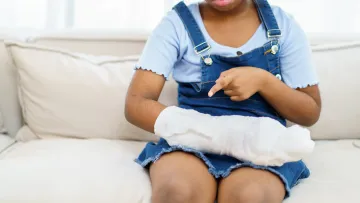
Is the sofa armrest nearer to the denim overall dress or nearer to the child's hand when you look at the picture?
the denim overall dress

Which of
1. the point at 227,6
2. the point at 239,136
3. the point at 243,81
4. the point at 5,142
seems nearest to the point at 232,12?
the point at 227,6

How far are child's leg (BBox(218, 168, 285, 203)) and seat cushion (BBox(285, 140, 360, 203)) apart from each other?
0.05 meters

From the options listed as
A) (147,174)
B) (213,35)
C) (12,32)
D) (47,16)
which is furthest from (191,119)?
(47,16)

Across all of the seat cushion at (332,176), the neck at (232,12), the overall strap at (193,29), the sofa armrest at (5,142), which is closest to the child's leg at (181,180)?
the seat cushion at (332,176)

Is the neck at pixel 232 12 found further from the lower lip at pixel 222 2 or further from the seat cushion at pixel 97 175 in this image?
the seat cushion at pixel 97 175

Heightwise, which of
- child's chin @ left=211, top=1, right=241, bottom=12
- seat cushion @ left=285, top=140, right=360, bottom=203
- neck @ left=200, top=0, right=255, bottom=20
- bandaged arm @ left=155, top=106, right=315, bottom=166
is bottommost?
seat cushion @ left=285, top=140, right=360, bottom=203

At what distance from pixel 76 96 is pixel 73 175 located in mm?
355

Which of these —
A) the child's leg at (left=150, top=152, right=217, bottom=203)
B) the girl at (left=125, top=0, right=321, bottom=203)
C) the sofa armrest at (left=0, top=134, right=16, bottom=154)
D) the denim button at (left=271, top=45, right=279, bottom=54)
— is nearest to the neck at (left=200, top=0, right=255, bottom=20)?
the girl at (left=125, top=0, right=321, bottom=203)

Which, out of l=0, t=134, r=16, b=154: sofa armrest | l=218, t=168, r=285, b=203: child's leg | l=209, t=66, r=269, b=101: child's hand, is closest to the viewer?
→ l=218, t=168, r=285, b=203: child's leg

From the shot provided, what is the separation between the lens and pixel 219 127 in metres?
0.92

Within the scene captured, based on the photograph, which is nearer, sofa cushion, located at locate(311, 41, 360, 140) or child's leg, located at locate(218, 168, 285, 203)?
child's leg, located at locate(218, 168, 285, 203)

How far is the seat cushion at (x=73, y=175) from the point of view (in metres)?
0.90

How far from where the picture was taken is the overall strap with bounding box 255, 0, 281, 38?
1.10 meters

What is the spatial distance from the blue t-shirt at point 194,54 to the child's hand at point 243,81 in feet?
0.33
